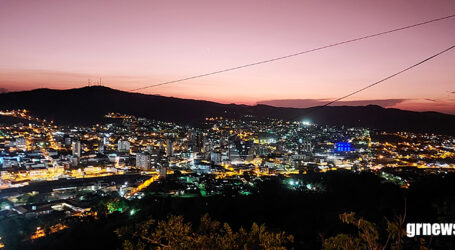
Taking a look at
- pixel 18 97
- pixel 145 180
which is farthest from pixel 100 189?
pixel 18 97

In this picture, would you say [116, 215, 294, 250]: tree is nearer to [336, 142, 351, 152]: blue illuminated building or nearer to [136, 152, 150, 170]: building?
[136, 152, 150, 170]: building

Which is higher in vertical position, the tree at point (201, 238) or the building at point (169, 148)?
the tree at point (201, 238)

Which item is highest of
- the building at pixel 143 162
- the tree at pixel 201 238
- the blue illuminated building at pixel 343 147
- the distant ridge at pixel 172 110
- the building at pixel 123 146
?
the distant ridge at pixel 172 110

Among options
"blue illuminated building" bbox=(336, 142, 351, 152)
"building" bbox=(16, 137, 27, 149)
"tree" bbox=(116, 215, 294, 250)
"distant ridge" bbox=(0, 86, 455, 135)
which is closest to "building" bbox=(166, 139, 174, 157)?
"distant ridge" bbox=(0, 86, 455, 135)

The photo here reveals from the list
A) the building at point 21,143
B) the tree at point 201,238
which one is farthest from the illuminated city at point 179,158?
the tree at point 201,238

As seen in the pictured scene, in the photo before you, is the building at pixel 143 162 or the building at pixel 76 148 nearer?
the building at pixel 143 162

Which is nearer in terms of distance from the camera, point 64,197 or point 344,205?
point 344,205

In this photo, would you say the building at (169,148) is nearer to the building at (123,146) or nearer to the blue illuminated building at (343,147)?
the building at (123,146)

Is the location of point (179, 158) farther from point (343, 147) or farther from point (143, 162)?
point (343, 147)

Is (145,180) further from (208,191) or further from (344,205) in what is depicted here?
(344,205)

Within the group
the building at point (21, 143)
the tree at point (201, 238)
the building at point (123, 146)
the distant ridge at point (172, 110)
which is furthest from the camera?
A: the distant ridge at point (172, 110)
